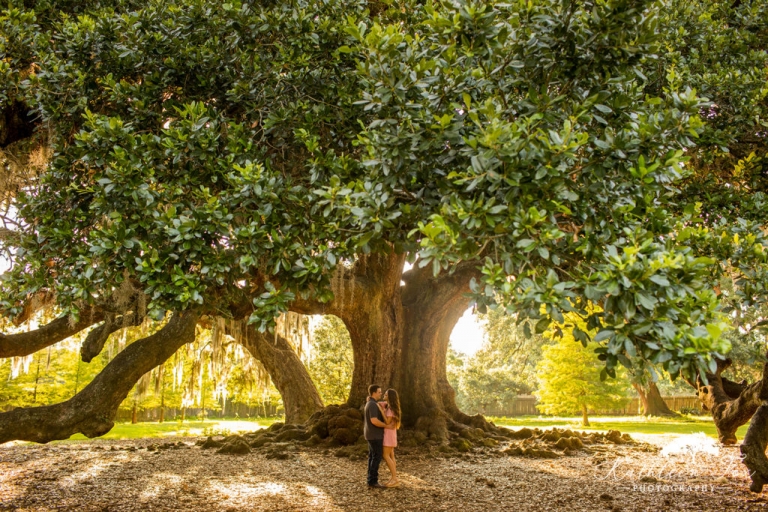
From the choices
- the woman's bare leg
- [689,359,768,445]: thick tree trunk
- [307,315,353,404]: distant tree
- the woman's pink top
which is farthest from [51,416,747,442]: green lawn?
the woman's pink top

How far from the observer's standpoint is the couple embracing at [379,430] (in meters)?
7.24

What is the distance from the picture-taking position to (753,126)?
6.33 m

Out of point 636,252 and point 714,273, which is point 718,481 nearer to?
point 714,273

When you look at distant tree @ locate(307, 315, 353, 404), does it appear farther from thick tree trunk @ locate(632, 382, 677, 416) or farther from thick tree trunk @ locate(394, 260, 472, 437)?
thick tree trunk @ locate(632, 382, 677, 416)

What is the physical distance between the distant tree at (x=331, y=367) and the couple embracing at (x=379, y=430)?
10.7 metres

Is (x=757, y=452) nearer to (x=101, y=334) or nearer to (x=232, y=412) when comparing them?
(x=101, y=334)

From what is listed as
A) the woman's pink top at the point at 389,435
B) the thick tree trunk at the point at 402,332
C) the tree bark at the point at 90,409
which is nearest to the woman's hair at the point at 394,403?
the woman's pink top at the point at 389,435

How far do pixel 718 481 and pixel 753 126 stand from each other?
190 inches

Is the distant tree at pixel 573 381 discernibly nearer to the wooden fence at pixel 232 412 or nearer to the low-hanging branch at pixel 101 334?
the wooden fence at pixel 232 412

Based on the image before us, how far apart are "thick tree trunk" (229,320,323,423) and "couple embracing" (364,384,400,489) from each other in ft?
18.5

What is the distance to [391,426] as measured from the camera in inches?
287

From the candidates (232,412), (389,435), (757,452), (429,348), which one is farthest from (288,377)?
(232,412)

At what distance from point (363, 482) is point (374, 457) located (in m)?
0.70

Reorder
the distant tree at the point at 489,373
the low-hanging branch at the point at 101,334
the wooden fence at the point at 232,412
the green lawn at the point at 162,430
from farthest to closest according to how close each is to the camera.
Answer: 1. the wooden fence at the point at 232,412
2. the distant tree at the point at 489,373
3. the green lawn at the point at 162,430
4. the low-hanging branch at the point at 101,334
